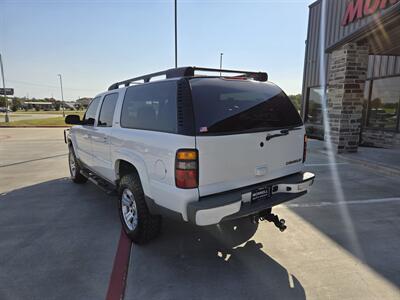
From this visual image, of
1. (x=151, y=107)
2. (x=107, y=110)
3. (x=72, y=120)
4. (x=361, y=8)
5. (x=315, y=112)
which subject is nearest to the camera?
(x=151, y=107)

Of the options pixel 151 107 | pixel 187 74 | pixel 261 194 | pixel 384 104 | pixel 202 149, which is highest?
pixel 187 74

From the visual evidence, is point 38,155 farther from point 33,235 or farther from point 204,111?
point 204,111

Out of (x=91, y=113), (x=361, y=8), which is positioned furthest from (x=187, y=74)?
(x=361, y=8)

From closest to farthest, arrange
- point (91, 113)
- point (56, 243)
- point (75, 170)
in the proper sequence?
point (56, 243)
point (91, 113)
point (75, 170)

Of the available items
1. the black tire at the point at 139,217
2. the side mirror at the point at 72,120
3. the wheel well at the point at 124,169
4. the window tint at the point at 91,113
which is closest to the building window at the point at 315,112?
the window tint at the point at 91,113

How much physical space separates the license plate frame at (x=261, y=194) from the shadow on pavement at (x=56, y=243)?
1.67 metres

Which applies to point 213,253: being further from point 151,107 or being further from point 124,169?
point 151,107

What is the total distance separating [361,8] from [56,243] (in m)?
12.3

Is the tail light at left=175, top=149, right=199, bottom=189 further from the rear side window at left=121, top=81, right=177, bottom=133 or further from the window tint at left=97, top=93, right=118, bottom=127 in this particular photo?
the window tint at left=97, top=93, right=118, bottom=127

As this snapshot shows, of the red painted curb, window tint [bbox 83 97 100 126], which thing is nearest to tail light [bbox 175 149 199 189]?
the red painted curb

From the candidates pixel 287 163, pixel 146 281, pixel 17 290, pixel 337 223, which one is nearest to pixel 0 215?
pixel 17 290

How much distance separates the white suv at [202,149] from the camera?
2.58 metres

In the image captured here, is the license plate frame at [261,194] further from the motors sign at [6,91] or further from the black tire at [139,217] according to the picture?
the motors sign at [6,91]

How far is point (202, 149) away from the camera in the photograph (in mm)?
2553
